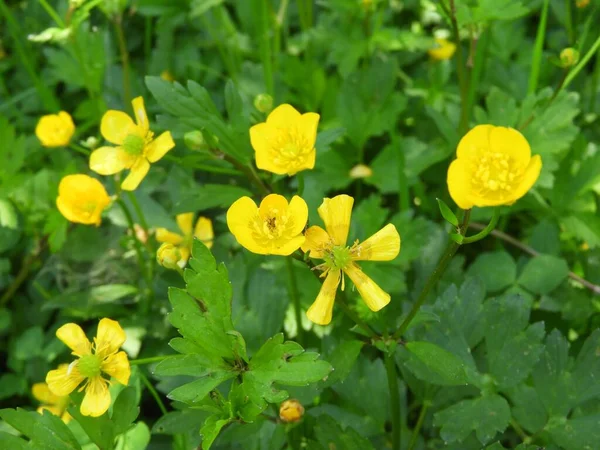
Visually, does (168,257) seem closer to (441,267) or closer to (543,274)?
(441,267)

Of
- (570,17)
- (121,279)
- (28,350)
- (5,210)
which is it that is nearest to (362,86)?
(570,17)

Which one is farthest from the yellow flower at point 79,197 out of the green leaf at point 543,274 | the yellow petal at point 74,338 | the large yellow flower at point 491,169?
the green leaf at point 543,274

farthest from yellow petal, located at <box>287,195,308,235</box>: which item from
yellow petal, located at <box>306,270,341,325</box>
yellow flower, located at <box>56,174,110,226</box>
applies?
yellow flower, located at <box>56,174,110,226</box>

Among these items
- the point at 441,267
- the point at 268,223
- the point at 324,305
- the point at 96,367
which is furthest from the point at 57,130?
the point at 441,267

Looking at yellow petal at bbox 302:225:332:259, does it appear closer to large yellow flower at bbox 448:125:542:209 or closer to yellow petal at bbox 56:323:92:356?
large yellow flower at bbox 448:125:542:209

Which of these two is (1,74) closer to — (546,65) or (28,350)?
(28,350)

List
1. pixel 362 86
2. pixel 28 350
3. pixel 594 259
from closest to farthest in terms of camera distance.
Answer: pixel 594 259 → pixel 28 350 → pixel 362 86
